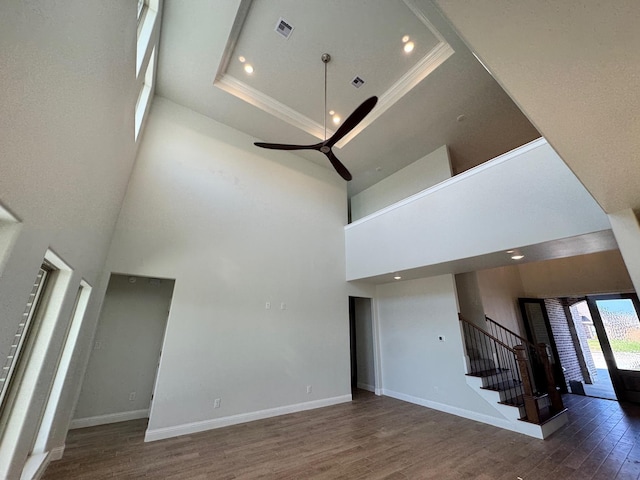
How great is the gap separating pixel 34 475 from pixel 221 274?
2.87 m

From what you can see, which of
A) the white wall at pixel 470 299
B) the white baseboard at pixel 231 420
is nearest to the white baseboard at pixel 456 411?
the white baseboard at pixel 231 420

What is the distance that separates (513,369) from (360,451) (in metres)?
4.19

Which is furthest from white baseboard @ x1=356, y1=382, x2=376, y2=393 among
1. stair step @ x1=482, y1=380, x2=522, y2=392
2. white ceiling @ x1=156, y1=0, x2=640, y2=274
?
white ceiling @ x1=156, y1=0, x2=640, y2=274

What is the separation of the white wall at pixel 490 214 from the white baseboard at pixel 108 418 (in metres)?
4.95

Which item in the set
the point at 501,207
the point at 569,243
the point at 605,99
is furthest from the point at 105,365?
the point at 569,243

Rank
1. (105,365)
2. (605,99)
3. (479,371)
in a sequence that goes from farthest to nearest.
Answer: (479,371), (105,365), (605,99)

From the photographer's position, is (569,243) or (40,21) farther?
(569,243)

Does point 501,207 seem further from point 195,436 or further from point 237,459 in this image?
point 195,436

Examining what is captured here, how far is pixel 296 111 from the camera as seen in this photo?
17.2 feet

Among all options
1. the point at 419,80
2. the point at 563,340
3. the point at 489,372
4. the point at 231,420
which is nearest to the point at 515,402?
the point at 489,372

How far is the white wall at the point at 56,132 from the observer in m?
1.07

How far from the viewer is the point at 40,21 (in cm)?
111

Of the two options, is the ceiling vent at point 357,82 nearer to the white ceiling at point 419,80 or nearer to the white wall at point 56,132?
the white ceiling at point 419,80

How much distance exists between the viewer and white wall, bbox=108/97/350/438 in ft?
13.1
